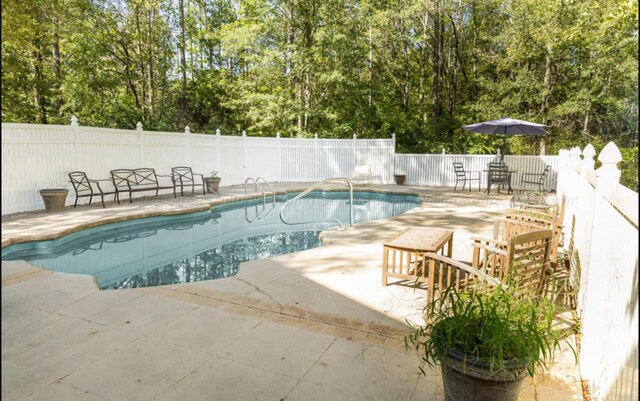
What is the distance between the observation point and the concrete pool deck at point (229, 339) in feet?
7.23

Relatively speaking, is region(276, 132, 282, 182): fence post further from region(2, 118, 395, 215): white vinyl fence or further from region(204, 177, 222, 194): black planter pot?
region(204, 177, 222, 194): black planter pot

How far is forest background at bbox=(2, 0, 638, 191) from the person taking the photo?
540 inches

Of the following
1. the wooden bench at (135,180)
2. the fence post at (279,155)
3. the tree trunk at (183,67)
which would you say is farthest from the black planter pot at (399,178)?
the tree trunk at (183,67)

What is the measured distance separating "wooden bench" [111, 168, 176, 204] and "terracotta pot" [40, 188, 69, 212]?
1.09m

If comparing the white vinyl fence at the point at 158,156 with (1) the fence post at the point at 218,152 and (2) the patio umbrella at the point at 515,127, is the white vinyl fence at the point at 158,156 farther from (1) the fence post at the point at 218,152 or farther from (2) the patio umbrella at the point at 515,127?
(2) the patio umbrella at the point at 515,127

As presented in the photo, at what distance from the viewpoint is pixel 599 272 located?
2.10 m

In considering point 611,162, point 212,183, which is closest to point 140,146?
point 212,183

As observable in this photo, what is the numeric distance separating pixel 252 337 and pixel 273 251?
351 cm

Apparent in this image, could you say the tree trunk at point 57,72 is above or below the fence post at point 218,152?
above

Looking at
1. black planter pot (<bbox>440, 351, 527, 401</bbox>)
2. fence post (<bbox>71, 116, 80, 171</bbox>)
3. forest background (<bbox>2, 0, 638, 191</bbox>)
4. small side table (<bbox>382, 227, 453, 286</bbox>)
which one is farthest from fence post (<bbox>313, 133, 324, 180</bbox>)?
black planter pot (<bbox>440, 351, 527, 401</bbox>)

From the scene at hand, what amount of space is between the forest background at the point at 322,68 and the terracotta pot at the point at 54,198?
6.25 m

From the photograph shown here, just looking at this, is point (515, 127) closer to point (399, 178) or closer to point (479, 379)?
point (399, 178)

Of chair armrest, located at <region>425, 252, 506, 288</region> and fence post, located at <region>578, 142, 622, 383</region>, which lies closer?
fence post, located at <region>578, 142, 622, 383</region>

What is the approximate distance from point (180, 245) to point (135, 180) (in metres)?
4.02
